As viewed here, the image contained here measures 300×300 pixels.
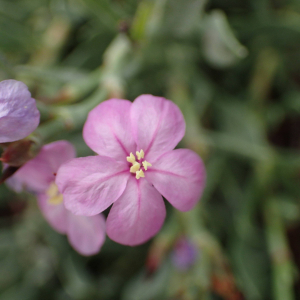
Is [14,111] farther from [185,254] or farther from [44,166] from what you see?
[185,254]

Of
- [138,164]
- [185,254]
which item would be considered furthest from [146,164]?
[185,254]

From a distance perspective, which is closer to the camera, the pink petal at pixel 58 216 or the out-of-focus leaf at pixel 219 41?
the pink petal at pixel 58 216

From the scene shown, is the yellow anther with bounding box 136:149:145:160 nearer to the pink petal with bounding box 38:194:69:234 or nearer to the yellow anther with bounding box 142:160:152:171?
the yellow anther with bounding box 142:160:152:171

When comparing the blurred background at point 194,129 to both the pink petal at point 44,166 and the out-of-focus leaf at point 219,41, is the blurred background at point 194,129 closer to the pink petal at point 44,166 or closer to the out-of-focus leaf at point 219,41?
the out-of-focus leaf at point 219,41

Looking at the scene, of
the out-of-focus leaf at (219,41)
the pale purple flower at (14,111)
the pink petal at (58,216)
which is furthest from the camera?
the out-of-focus leaf at (219,41)

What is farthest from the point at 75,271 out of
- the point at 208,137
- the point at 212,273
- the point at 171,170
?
the point at 171,170

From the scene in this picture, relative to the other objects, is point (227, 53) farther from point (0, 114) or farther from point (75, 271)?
point (75, 271)

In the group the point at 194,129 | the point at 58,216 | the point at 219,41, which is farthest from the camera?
the point at 194,129

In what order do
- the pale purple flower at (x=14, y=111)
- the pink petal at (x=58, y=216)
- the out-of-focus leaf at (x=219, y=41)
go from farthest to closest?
the out-of-focus leaf at (x=219, y=41)
the pink petal at (x=58, y=216)
the pale purple flower at (x=14, y=111)

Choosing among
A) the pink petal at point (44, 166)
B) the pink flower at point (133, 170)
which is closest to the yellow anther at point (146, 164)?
the pink flower at point (133, 170)
